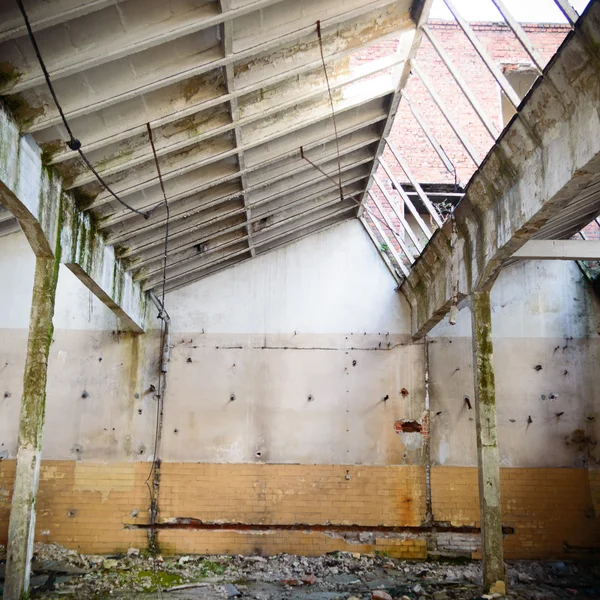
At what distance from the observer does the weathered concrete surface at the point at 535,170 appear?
4277 millimetres

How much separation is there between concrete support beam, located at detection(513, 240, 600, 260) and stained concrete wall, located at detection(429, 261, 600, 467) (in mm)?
3404

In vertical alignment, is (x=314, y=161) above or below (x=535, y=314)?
above

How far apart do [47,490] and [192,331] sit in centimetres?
363

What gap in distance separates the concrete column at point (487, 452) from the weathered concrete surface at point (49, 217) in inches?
192

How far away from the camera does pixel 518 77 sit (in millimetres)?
13414

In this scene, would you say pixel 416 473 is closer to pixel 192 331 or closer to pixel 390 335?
pixel 390 335

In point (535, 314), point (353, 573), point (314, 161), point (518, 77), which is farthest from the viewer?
point (518, 77)

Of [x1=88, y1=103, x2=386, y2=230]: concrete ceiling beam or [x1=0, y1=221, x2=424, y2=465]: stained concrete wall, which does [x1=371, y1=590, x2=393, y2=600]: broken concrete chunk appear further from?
[x1=88, y1=103, x2=386, y2=230]: concrete ceiling beam

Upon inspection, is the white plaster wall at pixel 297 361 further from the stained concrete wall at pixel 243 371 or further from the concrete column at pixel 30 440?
the concrete column at pixel 30 440

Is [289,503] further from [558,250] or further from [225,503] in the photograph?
[558,250]

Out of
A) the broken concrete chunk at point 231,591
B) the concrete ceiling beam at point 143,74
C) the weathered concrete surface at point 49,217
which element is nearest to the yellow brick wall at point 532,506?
the broken concrete chunk at point 231,591

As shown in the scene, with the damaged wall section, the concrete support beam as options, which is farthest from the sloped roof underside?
the concrete support beam

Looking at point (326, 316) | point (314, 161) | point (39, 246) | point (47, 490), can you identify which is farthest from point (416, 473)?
point (39, 246)

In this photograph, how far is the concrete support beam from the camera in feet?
23.8
